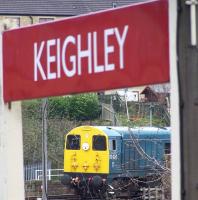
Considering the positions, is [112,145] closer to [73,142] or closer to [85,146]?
Answer: [85,146]

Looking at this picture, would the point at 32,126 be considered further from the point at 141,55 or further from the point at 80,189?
the point at 141,55

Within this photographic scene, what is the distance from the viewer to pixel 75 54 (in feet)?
9.66

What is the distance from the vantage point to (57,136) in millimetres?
33625

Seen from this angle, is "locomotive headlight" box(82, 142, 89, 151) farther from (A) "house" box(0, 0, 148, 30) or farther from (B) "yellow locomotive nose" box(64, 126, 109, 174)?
(A) "house" box(0, 0, 148, 30)

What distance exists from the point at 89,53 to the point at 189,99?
0.64m

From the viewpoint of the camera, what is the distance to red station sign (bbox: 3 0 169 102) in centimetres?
262

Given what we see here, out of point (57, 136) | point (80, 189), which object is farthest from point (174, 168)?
point (57, 136)

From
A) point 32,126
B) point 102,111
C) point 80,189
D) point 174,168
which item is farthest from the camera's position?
point 102,111

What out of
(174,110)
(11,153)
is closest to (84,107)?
(11,153)

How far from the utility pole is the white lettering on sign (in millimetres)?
374

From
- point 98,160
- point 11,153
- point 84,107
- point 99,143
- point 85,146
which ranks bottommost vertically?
point 98,160

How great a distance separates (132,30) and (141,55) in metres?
0.12

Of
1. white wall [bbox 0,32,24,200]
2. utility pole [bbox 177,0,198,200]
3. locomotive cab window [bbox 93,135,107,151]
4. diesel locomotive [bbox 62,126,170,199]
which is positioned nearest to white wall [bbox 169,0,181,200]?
utility pole [bbox 177,0,198,200]

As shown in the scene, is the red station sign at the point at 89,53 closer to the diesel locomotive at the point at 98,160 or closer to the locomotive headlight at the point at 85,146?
the diesel locomotive at the point at 98,160
